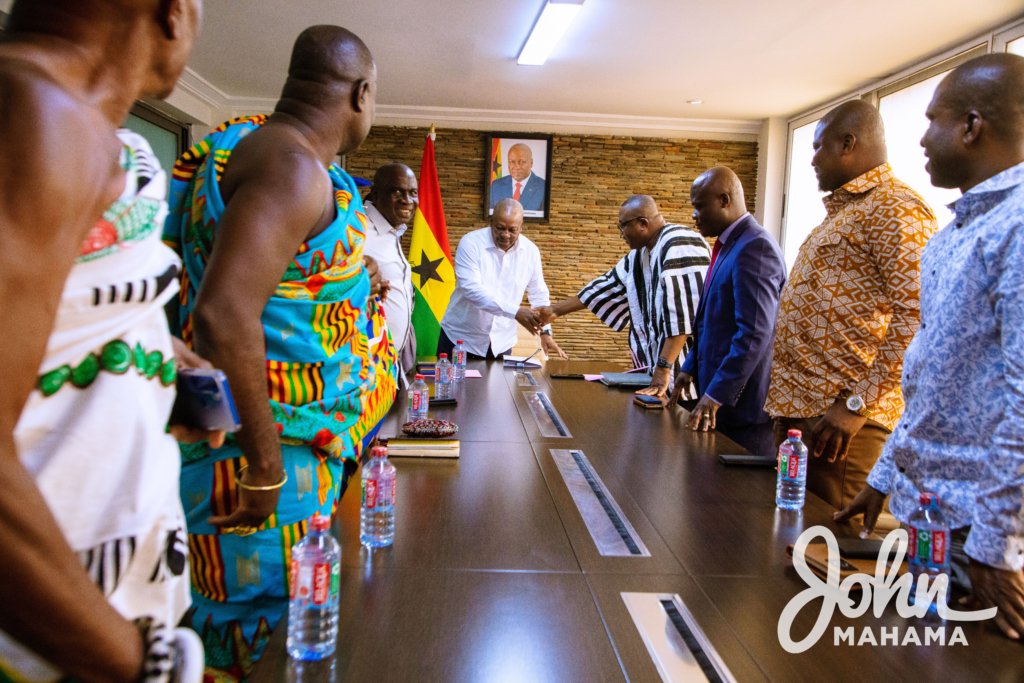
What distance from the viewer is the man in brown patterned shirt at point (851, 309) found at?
2020 millimetres

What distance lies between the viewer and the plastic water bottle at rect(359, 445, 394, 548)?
131cm

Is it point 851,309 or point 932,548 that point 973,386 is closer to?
point 932,548

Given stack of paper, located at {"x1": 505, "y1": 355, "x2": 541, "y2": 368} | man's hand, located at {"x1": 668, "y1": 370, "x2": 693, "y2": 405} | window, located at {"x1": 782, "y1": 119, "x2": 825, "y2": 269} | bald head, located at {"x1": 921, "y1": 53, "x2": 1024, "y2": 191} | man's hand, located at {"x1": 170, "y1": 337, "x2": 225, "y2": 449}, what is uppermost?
window, located at {"x1": 782, "y1": 119, "x2": 825, "y2": 269}

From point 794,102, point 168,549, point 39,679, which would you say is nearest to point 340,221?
point 168,549

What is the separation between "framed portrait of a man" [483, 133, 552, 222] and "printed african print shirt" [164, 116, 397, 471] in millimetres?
5997

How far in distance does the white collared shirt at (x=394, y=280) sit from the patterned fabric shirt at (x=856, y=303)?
174 cm

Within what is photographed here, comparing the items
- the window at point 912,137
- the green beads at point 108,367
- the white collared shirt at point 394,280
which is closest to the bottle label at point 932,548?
the green beads at point 108,367

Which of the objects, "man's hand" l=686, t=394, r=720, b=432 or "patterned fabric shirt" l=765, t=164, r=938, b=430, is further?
"man's hand" l=686, t=394, r=720, b=432

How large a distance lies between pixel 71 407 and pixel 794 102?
23.5 ft

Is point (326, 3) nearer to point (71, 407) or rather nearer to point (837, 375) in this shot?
point (837, 375)

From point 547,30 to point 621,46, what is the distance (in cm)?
67

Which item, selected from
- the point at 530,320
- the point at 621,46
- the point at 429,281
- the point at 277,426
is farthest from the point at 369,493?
the point at 621,46

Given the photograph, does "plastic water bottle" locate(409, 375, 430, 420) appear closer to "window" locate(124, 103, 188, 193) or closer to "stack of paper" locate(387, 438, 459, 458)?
"stack of paper" locate(387, 438, 459, 458)

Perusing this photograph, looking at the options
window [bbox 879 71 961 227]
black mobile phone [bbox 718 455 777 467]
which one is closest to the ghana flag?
black mobile phone [bbox 718 455 777 467]
